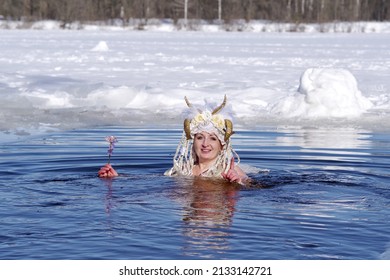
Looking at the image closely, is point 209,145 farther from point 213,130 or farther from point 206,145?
point 213,130

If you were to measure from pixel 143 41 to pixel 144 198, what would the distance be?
29811mm

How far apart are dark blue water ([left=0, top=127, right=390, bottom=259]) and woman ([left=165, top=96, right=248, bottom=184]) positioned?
0.23 metres

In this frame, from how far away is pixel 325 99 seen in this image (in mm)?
14844

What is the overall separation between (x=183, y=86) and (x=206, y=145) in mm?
9998

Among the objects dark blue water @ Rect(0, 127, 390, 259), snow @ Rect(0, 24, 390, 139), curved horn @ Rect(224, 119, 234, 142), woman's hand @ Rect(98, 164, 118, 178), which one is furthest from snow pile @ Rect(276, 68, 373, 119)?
woman's hand @ Rect(98, 164, 118, 178)

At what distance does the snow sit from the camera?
14133 millimetres

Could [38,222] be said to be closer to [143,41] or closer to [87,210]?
[87,210]

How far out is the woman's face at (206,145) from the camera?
8.63 meters

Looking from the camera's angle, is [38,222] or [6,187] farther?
[6,187]

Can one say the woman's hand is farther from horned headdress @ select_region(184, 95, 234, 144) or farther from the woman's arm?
the woman's arm

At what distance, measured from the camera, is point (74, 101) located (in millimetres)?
16000

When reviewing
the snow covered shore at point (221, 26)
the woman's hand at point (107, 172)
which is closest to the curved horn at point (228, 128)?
the woman's hand at point (107, 172)
